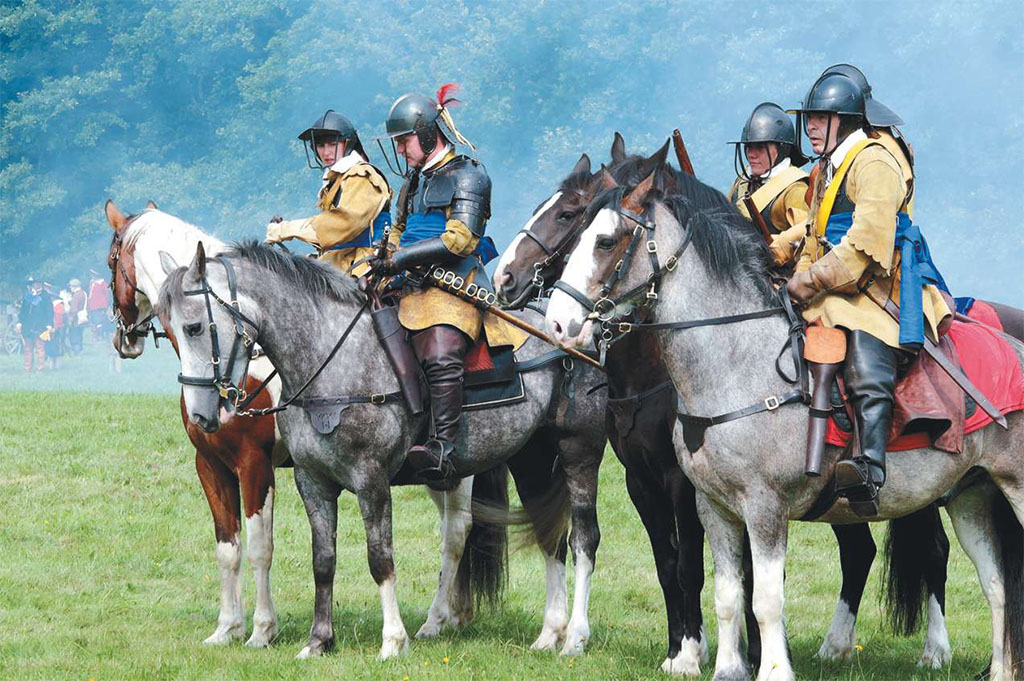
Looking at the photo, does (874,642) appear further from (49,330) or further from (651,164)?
(49,330)

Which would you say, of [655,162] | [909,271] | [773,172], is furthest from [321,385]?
[909,271]

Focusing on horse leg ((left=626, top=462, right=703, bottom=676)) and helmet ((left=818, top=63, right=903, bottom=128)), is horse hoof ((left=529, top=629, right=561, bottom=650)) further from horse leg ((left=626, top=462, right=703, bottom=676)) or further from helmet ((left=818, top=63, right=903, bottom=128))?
helmet ((left=818, top=63, right=903, bottom=128))

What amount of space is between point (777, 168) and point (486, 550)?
3.31 meters

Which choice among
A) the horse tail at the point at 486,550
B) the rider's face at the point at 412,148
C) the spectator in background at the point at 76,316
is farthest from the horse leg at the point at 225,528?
the spectator in background at the point at 76,316

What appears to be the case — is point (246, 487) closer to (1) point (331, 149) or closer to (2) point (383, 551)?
(2) point (383, 551)

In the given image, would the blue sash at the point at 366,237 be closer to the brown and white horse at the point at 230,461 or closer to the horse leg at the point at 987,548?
the brown and white horse at the point at 230,461

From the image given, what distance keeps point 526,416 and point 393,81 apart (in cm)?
3075

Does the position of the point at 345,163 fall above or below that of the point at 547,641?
above

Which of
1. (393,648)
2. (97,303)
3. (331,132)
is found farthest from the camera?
(97,303)

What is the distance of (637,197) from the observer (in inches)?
247

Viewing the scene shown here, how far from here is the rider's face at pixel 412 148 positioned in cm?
813

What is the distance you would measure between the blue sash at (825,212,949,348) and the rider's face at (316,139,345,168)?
3.83 metres

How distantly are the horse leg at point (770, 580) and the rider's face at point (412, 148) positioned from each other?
129 inches

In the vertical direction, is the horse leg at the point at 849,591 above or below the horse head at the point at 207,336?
below
